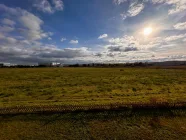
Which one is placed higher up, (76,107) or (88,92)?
(76,107)

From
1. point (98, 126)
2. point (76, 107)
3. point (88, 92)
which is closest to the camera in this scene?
point (98, 126)

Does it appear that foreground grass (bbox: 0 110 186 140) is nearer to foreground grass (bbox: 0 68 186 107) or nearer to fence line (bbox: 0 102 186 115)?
fence line (bbox: 0 102 186 115)

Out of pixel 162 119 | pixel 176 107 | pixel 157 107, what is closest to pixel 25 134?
pixel 162 119

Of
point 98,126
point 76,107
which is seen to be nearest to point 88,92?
point 76,107

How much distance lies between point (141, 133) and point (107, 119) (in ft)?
6.71

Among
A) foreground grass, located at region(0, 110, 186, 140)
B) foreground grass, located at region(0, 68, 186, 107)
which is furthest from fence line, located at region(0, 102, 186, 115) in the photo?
foreground grass, located at region(0, 68, 186, 107)

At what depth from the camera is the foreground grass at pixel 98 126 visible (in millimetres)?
6605

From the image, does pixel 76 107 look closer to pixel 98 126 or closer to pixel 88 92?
pixel 98 126

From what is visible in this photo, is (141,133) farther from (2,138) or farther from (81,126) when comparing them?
(2,138)

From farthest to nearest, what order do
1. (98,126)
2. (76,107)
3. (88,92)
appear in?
(88,92)
(76,107)
(98,126)

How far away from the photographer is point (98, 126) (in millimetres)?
7484

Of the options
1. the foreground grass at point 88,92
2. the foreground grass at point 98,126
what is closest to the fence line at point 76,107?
the foreground grass at point 98,126

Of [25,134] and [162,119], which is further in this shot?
[162,119]

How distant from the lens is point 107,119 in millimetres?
8258
